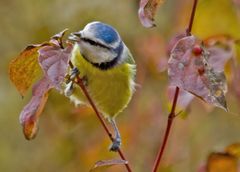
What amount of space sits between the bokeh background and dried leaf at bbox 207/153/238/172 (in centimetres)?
82

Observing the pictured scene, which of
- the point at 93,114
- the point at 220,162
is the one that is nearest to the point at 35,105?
the point at 220,162

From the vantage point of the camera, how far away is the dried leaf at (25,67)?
1.31 metres

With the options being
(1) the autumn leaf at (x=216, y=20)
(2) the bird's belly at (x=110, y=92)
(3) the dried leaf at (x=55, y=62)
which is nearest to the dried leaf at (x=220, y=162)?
(2) the bird's belly at (x=110, y=92)

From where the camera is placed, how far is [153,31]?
3361mm

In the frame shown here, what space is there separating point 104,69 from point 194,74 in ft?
2.02

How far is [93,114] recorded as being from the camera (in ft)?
8.63

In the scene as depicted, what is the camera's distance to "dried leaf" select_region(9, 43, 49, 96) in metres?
1.31

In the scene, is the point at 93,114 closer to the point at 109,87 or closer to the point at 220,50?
the point at 109,87

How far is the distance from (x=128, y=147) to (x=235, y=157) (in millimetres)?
1159

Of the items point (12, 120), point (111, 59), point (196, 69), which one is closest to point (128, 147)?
point (12, 120)

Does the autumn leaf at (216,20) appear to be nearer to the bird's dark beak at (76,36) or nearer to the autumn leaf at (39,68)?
the bird's dark beak at (76,36)

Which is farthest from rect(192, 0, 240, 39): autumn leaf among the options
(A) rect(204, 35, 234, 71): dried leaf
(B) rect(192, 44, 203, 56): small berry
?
(B) rect(192, 44, 203, 56): small berry

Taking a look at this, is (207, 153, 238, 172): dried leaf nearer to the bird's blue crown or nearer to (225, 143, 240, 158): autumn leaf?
(225, 143, 240, 158): autumn leaf

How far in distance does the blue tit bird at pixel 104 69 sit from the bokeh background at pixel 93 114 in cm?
51
